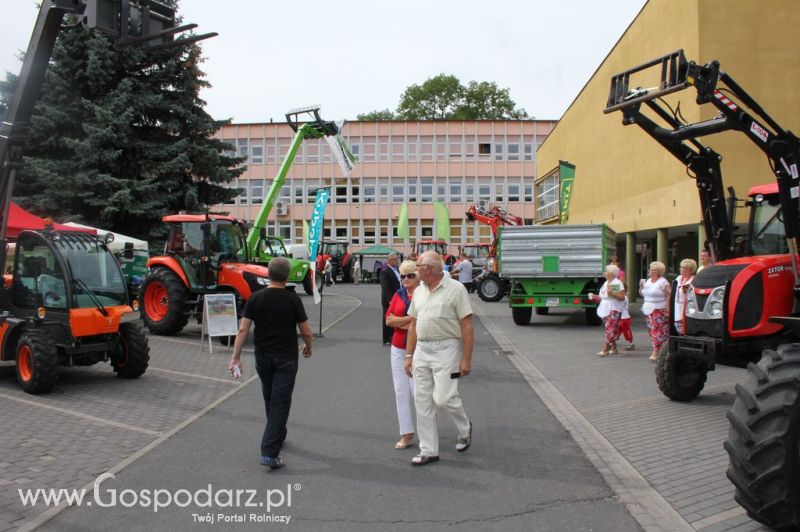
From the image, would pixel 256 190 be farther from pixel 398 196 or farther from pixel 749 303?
pixel 749 303

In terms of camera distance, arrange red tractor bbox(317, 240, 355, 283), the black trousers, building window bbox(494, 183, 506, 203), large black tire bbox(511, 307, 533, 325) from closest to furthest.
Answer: the black trousers, large black tire bbox(511, 307, 533, 325), red tractor bbox(317, 240, 355, 283), building window bbox(494, 183, 506, 203)

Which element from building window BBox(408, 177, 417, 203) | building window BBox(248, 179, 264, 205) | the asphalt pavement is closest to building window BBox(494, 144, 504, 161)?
building window BBox(408, 177, 417, 203)

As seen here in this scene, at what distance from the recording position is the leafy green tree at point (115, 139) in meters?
21.8

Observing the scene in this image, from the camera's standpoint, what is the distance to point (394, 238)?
5962cm

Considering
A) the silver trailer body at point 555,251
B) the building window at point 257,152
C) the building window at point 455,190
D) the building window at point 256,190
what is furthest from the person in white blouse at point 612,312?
the building window at point 257,152

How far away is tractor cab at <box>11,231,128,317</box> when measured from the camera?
9.64 metres

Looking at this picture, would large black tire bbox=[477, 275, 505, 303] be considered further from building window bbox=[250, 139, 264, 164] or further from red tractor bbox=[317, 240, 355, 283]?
building window bbox=[250, 139, 264, 164]

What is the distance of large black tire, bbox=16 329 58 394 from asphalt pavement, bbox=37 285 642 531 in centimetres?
225

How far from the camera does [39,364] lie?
8.75m

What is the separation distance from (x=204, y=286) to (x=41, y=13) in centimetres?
701

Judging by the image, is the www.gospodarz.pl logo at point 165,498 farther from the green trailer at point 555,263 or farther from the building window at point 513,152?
the building window at point 513,152

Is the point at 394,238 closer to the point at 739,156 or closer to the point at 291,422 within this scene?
the point at 739,156

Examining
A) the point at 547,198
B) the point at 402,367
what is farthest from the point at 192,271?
the point at 547,198

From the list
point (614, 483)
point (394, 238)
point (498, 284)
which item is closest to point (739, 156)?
point (498, 284)
